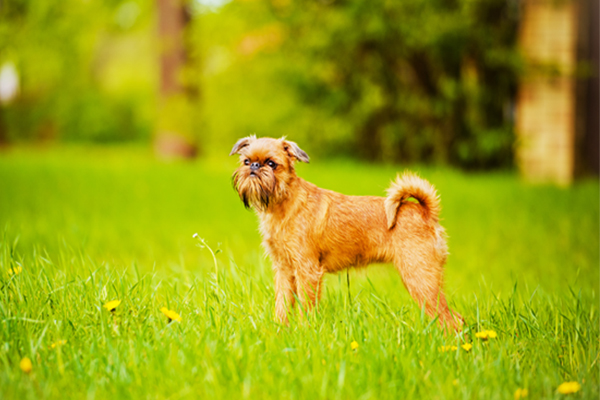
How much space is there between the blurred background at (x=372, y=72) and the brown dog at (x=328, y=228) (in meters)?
9.70

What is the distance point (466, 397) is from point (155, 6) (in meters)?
17.1

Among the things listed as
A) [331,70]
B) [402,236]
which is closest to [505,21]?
[331,70]

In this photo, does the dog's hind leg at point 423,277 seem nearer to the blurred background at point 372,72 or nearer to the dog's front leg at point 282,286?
the dog's front leg at point 282,286

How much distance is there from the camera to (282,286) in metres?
3.61

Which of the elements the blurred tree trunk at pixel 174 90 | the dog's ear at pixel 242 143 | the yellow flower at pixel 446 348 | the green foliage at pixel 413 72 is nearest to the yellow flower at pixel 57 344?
the dog's ear at pixel 242 143

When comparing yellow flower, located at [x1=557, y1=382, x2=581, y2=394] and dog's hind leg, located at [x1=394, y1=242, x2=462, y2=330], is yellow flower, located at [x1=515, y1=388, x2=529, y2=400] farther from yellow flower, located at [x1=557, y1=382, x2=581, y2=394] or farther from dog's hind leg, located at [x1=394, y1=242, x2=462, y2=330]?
dog's hind leg, located at [x1=394, y1=242, x2=462, y2=330]

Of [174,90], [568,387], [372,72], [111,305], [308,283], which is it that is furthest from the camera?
[174,90]

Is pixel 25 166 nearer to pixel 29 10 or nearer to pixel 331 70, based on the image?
pixel 29 10

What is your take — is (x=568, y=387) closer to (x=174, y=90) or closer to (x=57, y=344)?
(x=57, y=344)

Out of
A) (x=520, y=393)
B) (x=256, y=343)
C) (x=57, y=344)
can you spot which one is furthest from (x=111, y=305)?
(x=520, y=393)

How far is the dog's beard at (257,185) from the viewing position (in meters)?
3.27

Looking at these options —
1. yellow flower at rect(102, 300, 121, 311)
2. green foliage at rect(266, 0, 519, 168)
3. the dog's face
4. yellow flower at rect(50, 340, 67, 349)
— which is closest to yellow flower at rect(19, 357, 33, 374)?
yellow flower at rect(50, 340, 67, 349)

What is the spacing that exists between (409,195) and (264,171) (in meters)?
0.94

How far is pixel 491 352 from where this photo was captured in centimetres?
324
